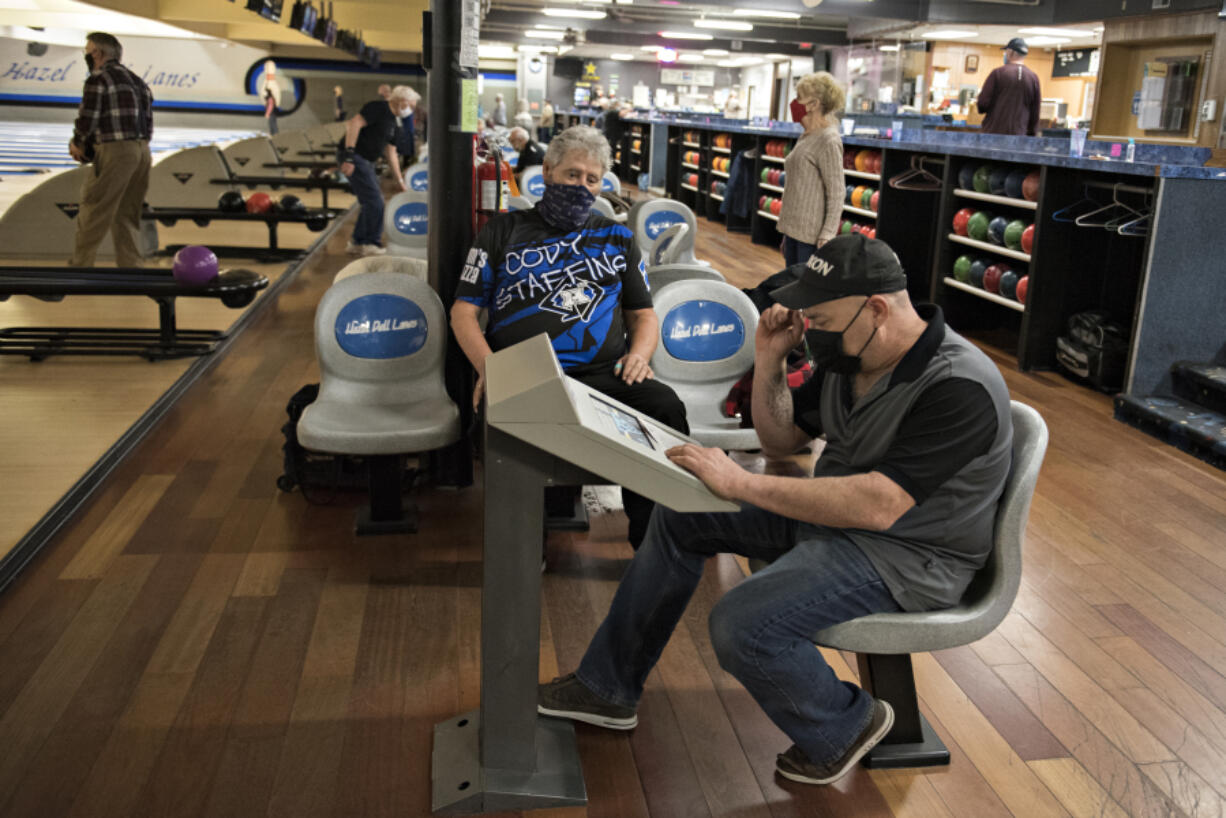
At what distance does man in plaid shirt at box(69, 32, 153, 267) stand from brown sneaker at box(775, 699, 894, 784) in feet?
20.0

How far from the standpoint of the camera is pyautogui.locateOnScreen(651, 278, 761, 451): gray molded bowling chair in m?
3.49

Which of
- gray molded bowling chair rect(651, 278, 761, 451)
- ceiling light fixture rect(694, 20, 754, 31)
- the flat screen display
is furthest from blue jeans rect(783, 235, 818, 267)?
ceiling light fixture rect(694, 20, 754, 31)

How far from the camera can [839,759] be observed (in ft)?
6.87

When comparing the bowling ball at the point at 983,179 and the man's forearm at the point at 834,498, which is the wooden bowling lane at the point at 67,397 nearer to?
the man's forearm at the point at 834,498

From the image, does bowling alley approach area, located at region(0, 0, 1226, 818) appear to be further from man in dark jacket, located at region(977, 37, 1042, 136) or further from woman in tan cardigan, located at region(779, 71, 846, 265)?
man in dark jacket, located at region(977, 37, 1042, 136)

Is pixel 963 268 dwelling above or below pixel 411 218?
below

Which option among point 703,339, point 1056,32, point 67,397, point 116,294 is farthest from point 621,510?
point 1056,32

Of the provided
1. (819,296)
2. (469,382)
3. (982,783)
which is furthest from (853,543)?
(469,382)

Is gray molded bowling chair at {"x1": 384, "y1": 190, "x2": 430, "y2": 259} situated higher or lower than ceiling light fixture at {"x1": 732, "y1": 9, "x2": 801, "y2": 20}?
lower

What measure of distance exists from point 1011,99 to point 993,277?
350cm

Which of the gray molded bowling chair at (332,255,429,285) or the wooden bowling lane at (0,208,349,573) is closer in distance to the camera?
the wooden bowling lane at (0,208,349,573)

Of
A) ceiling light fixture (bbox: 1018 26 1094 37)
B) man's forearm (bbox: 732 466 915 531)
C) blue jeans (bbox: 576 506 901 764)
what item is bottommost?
blue jeans (bbox: 576 506 901 764)

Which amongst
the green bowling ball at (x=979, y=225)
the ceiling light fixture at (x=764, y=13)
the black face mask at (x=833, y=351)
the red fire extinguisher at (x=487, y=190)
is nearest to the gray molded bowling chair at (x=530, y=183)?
the green bowling ball at (x=979, y=225)

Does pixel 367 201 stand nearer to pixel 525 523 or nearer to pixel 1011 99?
pixel 1011 99
